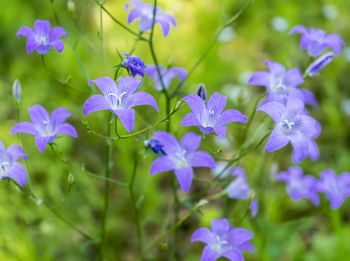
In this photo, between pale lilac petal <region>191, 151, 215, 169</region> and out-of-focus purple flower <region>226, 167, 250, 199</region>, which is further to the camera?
out-of-focus purple flower <region>226, 167, 250, 199</region>

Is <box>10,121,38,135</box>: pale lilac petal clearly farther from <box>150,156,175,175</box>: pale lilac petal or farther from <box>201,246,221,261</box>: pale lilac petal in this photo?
<box>201,246,221,261</box>: pale lilac petal

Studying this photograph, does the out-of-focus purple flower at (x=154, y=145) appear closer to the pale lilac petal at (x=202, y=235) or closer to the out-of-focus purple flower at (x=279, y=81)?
the pale lilac petal at (x=202, y=235)

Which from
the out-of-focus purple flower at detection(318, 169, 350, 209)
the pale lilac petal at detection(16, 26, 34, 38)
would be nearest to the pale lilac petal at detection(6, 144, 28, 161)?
the pale lilac petal at detection(16, 26, 34, 38)

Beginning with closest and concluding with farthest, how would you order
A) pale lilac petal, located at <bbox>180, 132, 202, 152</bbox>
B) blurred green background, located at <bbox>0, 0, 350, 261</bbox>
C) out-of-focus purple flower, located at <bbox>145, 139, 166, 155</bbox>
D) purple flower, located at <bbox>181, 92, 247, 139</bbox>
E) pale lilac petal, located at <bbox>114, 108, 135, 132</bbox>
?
pale lilac petal, located at <bbox>114, 108, 135, 132</bbox>, purple flower, located at <bbox>181, 92, 247, 139</bbox>, out-of-focus purple flower, located at <bbox>145, 139, 166, 155</bbox>, pale lilac petal, located at <bbox>180, 132, 202, 152</bbox>, blurred green background, located at <bbox>0, 0, 350, 261</bbox>

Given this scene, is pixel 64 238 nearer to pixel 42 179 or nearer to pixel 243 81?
pixel 42 179

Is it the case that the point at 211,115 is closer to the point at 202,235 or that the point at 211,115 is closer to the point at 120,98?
the point at 120,98

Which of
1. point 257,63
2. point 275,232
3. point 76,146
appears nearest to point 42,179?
point 76,146

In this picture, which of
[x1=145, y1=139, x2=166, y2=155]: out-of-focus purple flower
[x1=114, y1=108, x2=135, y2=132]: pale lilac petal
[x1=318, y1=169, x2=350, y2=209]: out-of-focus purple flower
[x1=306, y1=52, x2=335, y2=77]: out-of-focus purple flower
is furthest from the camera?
[x1=318, y1=169, x2=350, y2=209]: out-of-focus purple flower
